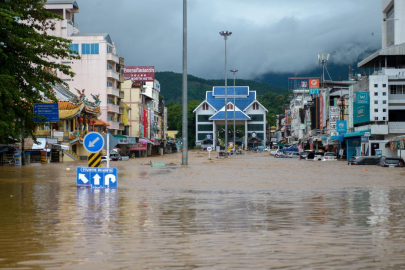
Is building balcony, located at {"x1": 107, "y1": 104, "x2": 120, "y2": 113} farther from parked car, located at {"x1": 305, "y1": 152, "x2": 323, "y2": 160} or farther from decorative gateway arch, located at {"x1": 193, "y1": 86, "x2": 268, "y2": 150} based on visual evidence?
decorative gateway arch, located at {"x1": 193, "y1": 86, "x2": 268, "y2": 150}

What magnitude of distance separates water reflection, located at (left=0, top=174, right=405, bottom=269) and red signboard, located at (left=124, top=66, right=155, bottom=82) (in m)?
109

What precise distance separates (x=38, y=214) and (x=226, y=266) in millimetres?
7350

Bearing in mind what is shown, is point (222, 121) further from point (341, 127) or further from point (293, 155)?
point (341, 127)

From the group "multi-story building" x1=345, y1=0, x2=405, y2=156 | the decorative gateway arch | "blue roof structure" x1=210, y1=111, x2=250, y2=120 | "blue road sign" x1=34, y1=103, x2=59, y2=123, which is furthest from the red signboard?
"blue road sign" x1=34, y1=103, x2=59, y2=123

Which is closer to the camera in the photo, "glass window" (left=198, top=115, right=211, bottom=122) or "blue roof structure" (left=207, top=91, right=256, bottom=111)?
"blue roof structure" (left=207, top=91, right=256, bottom=111)

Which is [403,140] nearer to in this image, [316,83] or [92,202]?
[92,202]

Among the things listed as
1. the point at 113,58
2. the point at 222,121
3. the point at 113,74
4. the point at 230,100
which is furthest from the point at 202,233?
the point at 230,100

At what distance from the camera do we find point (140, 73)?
126 metres

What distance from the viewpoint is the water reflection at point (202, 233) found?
763cm

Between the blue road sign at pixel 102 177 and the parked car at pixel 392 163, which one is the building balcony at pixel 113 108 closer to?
the parked car at pixel 392 163

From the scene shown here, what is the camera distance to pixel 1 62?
28922mm

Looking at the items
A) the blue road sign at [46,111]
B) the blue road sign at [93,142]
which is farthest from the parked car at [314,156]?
the blue road sign at [93,142]

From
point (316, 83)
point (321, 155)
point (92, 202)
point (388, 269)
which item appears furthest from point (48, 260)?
point (316, 83)

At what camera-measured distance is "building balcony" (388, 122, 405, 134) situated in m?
74.2
